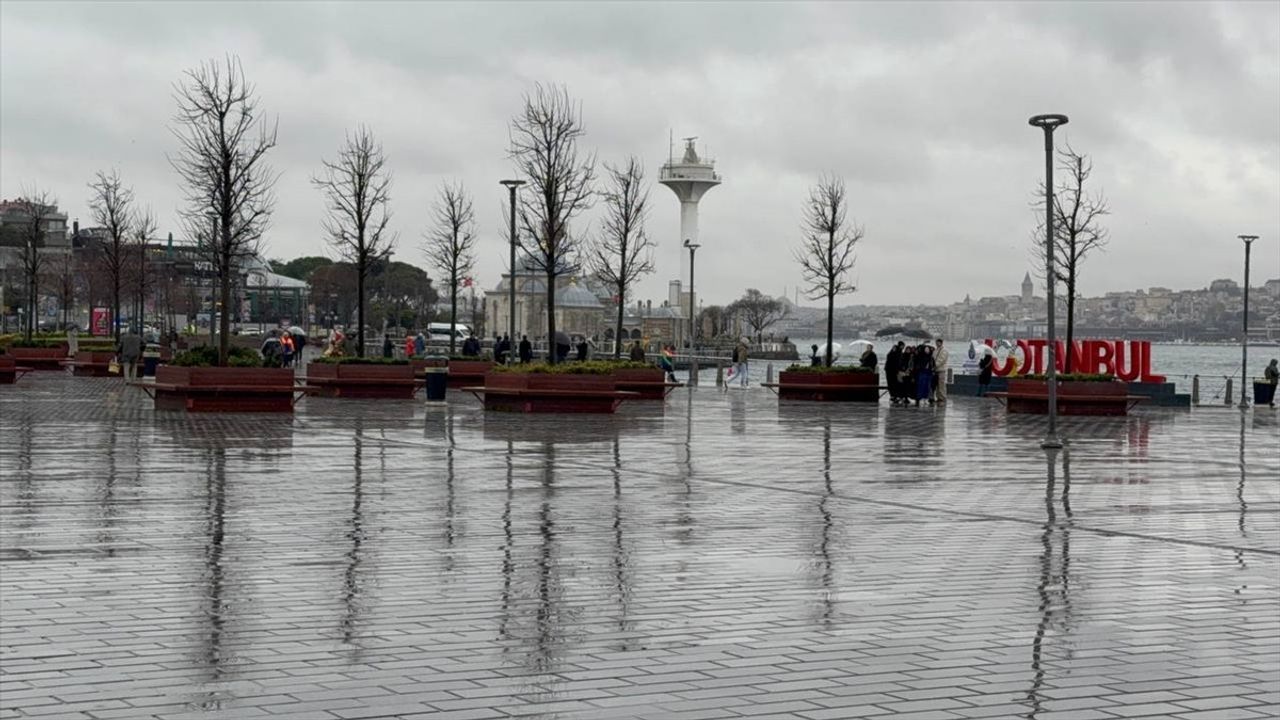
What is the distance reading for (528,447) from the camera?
70.7 feet

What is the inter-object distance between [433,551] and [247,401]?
61.3 feet

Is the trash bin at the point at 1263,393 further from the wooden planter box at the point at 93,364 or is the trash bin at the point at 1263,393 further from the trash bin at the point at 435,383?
the wooden planter box at the point at 93,364

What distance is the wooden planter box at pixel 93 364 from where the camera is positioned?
5198 cm

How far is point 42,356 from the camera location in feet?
182

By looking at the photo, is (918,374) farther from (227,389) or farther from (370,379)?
(227,389)

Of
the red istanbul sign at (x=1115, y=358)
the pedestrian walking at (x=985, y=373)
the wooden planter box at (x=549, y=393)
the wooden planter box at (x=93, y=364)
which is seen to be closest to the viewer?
the wooden planter box at (x=549, y=393)

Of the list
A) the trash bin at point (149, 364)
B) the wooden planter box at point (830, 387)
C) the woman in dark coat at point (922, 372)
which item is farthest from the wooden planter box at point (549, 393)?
the trash bin at point (149, 364)

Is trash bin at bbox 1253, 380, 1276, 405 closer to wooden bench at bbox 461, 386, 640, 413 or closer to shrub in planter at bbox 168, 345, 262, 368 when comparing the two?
wooden bench at bbox 461, 386, 640, 413

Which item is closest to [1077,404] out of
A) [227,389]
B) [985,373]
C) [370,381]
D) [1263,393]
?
[985,373]

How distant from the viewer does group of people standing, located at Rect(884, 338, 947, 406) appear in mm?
38938

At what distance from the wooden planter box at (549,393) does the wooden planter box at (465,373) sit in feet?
41.9

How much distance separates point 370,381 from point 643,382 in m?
6.38

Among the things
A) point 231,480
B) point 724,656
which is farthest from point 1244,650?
point 231,480

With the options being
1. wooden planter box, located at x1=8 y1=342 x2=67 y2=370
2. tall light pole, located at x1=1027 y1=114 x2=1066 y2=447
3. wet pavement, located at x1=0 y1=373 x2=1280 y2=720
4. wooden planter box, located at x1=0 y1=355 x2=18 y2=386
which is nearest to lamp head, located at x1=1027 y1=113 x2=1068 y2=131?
tall light pole, located at x1=1027 y1=114 x2=1066 y2=447
